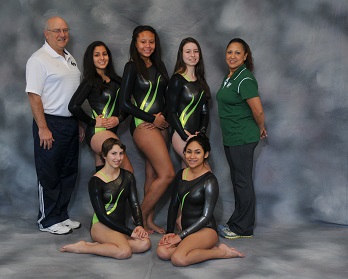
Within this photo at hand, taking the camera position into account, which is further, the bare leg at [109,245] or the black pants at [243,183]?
the black pants at [243,183]

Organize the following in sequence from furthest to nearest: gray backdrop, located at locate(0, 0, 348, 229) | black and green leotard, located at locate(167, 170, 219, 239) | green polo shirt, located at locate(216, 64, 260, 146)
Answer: gray backdrop, located at locate(0, 0, 348, 229)
green polo shirt, located at locate(216, 64, 260, 146)
black and green leotard, located at locate(167, 170, 219, 239)

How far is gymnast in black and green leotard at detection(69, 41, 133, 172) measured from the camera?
4148 millimetres

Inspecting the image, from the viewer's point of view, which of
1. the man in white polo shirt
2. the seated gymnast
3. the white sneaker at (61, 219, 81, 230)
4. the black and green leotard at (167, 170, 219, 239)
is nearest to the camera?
the seated gymnast

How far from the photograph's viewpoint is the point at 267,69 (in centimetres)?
453

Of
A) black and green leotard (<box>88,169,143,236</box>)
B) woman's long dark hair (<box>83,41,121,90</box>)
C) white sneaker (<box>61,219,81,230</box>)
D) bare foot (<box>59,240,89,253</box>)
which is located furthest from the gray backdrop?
bare foot (<box>59,240,89,253</box>)

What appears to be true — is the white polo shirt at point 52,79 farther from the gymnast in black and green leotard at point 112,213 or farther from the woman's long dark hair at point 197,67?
the woman's long dark hair at point 197,67

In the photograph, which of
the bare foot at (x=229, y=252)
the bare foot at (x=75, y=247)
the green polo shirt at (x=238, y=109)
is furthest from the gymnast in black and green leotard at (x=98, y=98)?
the bare foot at (x=229, y=252)

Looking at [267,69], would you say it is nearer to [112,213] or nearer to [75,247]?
[112,213]

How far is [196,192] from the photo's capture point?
12.4 ft

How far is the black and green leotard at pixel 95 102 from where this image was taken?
414 cm

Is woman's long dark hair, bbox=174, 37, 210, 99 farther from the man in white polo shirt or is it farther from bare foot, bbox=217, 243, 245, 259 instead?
bare foot, bbox=217, 243, 245, 259

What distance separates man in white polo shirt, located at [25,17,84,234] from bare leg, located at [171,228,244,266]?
107cm

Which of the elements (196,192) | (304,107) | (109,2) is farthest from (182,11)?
(196,192)

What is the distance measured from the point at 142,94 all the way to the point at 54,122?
0.68 metres
